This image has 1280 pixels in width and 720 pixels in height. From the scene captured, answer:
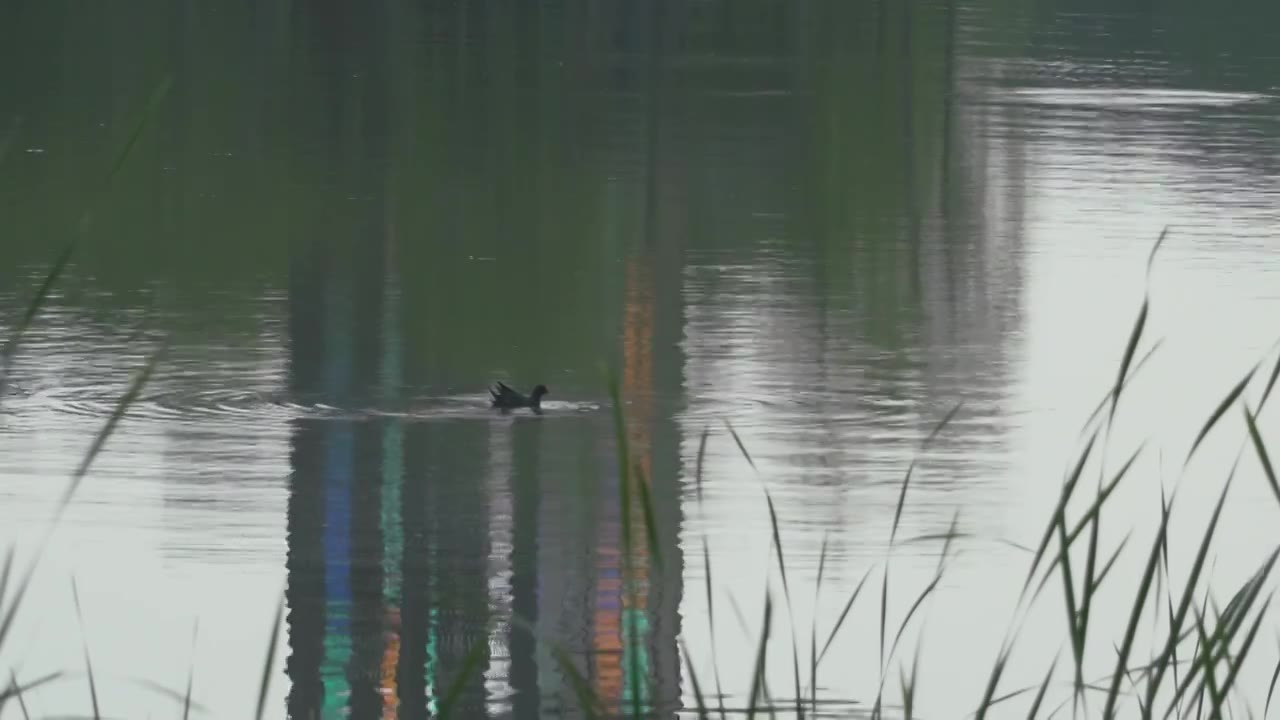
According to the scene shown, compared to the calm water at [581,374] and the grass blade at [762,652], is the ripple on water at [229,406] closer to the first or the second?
the calm water at [581,374]

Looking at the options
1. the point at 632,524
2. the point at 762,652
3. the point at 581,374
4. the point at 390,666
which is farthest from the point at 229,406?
the point at 762,652

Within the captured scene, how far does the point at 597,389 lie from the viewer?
41.5 feet

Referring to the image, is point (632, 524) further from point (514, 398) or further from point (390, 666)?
point (514, 398)

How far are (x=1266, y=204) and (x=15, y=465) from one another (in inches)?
509

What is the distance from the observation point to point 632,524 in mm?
7324

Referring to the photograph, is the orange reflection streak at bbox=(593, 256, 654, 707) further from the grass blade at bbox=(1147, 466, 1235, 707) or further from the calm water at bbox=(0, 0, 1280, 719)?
the grass blade at bbox=(1147, 466, 1235, 707)

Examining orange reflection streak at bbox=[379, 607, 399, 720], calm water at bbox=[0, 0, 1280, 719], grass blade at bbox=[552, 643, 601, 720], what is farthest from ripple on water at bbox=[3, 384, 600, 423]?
grass blade at bbox=[552, 643, 601, 720]

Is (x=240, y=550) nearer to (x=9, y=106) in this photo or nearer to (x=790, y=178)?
(x=790, y=178)

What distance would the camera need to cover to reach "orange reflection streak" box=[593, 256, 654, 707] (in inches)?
303

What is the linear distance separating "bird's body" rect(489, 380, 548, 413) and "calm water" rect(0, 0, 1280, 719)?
0.59ft

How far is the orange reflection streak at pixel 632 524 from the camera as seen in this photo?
770 cm

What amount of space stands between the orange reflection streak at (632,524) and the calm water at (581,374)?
0.10 feet

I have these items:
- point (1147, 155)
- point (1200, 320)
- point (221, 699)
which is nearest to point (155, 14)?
point (1147, 155)

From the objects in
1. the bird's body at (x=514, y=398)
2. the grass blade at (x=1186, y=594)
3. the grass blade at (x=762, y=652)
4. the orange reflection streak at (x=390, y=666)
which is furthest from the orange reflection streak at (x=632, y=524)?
the grass blade at (x=1186, y=594)
